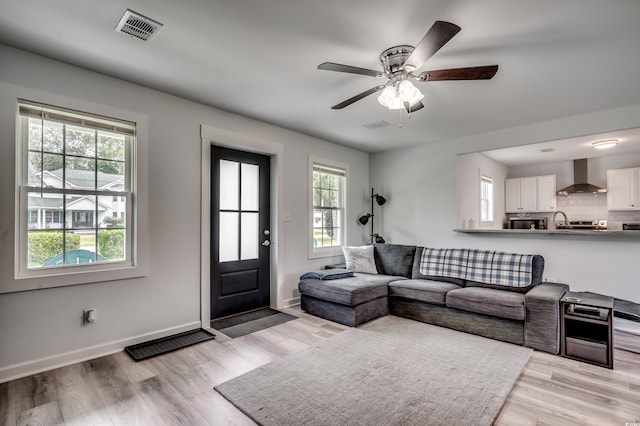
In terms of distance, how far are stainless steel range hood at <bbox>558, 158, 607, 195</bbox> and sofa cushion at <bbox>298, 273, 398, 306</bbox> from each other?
462cm

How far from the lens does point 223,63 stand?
255 cm

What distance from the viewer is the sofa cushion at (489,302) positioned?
121 inches

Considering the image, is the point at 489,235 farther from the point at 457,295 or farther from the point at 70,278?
the point at 70,278

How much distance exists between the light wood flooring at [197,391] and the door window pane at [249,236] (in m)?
1.32

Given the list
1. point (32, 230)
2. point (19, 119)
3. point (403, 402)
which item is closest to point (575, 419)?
point (403, 402)

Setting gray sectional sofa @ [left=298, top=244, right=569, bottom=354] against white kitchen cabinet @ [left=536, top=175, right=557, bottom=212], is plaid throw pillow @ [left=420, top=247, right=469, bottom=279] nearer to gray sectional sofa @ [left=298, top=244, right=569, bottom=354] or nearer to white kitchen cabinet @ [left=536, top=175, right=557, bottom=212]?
gray sectional sofa @ [left=298, top=244, right=569, bottom=354]

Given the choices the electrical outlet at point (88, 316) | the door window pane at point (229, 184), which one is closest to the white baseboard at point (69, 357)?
the electrical outlet at point (88, 316)

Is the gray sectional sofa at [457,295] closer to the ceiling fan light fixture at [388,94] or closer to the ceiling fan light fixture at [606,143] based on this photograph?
the ceiling fan light fixture at [388,94]

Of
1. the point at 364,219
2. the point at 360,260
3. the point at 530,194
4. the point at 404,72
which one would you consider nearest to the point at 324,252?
the point at 360,260

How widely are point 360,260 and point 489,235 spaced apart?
6.32 feet

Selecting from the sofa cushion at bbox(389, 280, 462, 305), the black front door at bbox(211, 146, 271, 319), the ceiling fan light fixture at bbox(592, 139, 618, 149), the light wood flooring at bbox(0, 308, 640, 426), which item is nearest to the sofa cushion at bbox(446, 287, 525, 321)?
the sofa cushion at bbox(389, 280, 462, 305)

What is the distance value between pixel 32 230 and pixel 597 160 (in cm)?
868

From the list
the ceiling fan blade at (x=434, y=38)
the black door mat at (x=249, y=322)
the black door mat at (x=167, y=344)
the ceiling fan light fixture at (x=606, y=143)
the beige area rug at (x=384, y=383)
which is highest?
the ceiling fan light fixture at (x=606, y=143)

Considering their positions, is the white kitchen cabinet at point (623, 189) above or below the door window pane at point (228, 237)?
above
